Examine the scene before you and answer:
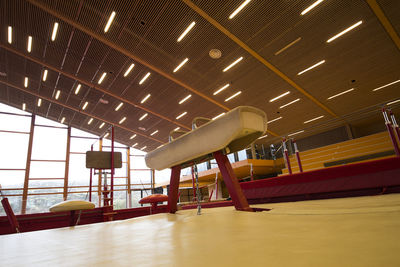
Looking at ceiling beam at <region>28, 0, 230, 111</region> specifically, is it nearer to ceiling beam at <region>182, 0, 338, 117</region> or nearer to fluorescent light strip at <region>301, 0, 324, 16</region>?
ceiling beam at <region>182, 0, 338, 117</region>

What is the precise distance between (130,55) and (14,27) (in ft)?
11.1

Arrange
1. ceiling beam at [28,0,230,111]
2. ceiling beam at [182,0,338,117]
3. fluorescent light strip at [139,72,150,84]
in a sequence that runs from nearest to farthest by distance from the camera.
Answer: ceiling beam at [182,0,338,117] → ceiling beam at [28,0,230,111] → fluorescent light strip at [139,72,150,84]

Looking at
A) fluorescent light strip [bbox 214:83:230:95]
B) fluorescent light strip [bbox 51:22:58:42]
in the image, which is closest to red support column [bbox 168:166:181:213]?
fluorescent light strip [bbox 214:83:230:95]

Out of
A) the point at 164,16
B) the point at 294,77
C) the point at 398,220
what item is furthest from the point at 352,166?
the point at 294,77

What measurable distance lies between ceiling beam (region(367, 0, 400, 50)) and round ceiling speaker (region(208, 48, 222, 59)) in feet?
12.1

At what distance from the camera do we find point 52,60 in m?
7.40

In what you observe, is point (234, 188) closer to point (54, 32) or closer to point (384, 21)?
point (384, 21)

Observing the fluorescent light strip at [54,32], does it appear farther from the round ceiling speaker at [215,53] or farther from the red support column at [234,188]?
the red support column at [234,188]

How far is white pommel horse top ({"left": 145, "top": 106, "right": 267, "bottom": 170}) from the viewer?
1150 millimetres

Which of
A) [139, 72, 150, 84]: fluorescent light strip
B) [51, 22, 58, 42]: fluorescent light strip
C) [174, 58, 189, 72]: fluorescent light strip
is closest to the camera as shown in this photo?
[51, 22, 58, 42]: fluorescent light strip

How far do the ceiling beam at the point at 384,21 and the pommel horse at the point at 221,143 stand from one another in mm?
5909

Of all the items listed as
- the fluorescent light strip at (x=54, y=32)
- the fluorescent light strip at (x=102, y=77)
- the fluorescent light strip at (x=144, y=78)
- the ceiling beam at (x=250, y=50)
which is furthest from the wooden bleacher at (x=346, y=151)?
the fluorescent light strip at (x=54, y=32)

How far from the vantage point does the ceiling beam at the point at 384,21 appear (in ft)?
16.3

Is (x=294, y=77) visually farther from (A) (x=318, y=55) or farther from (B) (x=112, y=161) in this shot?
(B) (x=112, y=161)
